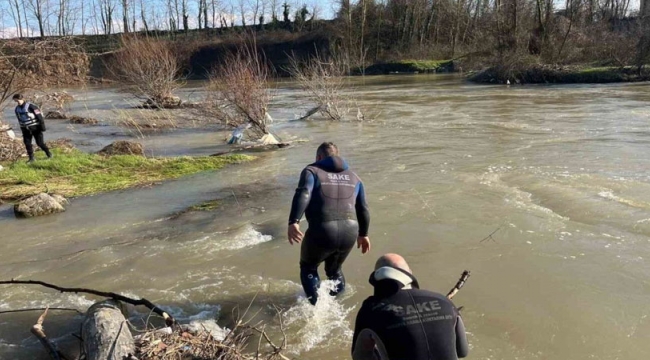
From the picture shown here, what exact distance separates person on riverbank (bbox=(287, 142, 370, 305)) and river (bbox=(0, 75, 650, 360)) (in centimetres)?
73

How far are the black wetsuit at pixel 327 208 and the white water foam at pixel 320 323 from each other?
484mm

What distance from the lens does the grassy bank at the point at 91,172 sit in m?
11.0

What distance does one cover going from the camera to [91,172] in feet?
40.5

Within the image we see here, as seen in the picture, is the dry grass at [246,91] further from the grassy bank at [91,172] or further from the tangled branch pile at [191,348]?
the tangled branch pile at [191,348]

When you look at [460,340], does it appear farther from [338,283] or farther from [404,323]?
[338,283]

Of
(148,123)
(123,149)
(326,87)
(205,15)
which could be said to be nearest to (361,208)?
(123,149)

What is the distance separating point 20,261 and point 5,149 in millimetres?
8357

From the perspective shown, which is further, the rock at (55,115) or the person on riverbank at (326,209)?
the rock at (55,115)

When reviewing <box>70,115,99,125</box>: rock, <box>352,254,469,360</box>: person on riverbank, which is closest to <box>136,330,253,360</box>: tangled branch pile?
<box>352,254,469,360</box>: person on riverbank

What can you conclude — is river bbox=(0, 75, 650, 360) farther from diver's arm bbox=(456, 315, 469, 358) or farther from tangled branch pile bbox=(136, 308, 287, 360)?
diver's arm bbox=(456, 315, 469, 358)

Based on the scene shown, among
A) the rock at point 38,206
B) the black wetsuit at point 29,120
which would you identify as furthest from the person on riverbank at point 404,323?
the black wetsuit at point 29,120

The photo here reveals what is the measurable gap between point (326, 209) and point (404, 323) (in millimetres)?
2285

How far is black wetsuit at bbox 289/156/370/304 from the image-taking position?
4961 millimetres

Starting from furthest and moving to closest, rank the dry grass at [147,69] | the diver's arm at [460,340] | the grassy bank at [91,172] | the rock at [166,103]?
the rock at [166,103] → the dry grass at [147,69] → the grassy bank at [91,172] → the diver's arm at [460,340]
